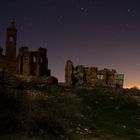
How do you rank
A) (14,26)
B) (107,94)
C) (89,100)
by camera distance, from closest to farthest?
(89,100), (107,94), (14,26)

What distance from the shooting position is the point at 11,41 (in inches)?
2502

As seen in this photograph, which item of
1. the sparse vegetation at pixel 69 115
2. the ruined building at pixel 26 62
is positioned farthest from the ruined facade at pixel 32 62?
the sparse vegetation at pixel 69 115

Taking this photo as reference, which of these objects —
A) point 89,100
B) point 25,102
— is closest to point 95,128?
point 25,102

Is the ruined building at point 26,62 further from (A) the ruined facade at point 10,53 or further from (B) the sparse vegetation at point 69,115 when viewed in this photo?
(B) the sparse vegetation at point 69,115

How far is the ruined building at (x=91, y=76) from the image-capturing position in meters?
53.7

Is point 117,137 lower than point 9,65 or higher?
lower

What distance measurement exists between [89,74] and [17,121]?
4101cm

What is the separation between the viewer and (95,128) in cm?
1877

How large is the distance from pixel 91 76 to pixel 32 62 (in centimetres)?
1052

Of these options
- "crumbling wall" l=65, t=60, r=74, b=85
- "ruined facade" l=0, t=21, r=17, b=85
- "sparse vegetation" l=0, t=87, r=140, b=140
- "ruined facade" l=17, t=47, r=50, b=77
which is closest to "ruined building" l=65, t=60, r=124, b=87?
"crumbling wall" l=65, t=60, r=74, b=85

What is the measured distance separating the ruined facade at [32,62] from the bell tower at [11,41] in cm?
208

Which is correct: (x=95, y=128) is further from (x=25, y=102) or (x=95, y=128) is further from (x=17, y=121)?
(x=17, y=121)

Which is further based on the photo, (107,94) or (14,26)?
(14,26)

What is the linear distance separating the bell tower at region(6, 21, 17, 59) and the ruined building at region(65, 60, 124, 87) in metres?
11.8
